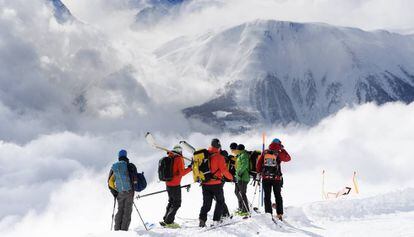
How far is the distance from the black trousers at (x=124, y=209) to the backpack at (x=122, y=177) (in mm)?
231

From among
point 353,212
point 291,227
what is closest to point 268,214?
point 291,227

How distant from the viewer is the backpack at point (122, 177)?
19.2m

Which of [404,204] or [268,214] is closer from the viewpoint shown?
[268,214]

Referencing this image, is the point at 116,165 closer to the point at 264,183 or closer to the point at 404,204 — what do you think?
the point at 264,183

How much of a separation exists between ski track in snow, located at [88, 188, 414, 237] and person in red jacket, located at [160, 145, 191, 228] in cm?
53

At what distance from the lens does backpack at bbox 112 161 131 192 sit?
1917 cm

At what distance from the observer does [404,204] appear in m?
21.6

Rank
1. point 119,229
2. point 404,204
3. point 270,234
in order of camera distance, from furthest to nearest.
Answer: point 404,204 < point 119,229 < point 270,234

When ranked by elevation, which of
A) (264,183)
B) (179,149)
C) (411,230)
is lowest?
(411,230)

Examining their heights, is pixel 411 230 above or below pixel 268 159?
below

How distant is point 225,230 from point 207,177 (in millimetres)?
1846

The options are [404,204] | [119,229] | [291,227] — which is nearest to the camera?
[291,227]

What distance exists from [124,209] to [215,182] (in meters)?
3.25

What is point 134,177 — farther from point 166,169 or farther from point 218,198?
point 218,198
